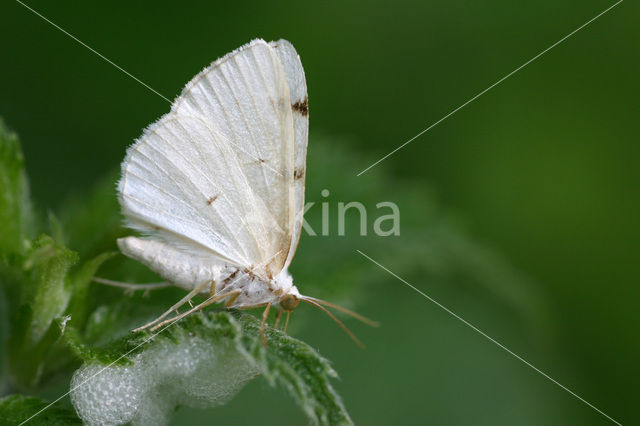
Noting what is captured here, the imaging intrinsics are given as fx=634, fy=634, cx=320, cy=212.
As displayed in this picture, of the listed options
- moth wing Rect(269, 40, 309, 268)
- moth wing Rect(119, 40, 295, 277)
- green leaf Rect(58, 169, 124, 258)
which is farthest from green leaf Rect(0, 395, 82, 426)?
moth wing Rect(269, 40, 309, 268)

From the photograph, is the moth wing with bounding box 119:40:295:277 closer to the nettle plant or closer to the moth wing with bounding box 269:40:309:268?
the moth wing with bounding box 269:40:309:268

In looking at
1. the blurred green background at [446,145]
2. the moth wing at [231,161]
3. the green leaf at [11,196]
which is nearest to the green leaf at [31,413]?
→ the green leaf at [11,196]

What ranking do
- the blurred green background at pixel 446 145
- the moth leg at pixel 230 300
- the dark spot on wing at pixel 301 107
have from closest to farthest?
the moth leg at pixel 230 300, the dark spot on wing at pixel 301 107, the blurred green background at pixel 446 145

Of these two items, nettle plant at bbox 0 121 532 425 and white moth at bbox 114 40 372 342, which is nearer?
nettle plant at bbox 0 121 532 425

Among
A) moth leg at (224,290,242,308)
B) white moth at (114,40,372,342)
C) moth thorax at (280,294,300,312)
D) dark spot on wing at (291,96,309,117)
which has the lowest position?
moth leg at (224,290,242,308)

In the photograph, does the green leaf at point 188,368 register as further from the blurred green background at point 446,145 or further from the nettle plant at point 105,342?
the blurred green background at point 446,145

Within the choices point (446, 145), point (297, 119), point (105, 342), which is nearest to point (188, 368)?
point (105, 342)

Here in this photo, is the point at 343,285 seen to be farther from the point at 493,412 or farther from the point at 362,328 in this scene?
the point at 493,412
